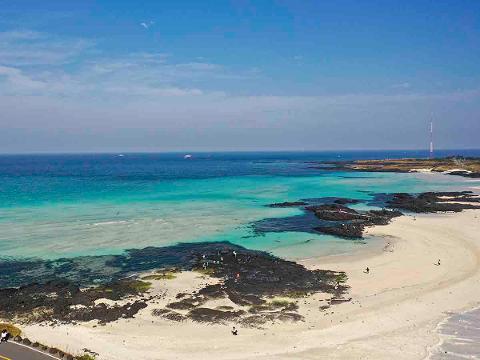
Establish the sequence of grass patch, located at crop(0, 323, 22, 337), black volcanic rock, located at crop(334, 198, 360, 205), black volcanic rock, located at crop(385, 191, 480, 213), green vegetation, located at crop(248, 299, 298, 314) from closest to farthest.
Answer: grass patch, located at crop(0, 323, 22, 337) < green vegetation, located at crop(248, 299, 298, 314) < black volcanic rock, located at crop(385, 191, 480, 213) < black volcanic rock, located at crop(334, 198, 360, 205)

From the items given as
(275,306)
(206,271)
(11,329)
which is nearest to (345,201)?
(206,271)

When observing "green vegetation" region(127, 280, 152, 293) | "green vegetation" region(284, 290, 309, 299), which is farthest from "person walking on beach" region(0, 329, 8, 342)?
"green vegetation" region(284, 290, 309, 299)

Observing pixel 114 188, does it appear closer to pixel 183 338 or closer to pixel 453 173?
pixel 183 338

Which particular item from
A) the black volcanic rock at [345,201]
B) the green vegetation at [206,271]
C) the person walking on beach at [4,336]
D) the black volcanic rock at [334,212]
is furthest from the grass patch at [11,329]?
the black volcanic rock at [345,201]

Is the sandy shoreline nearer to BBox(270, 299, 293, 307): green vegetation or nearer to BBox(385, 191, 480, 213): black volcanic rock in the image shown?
BBox(270, 299, 293, 307): green vegetation

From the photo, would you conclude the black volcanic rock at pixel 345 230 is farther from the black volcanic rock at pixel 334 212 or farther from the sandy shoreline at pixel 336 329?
the sandy shoreline at pixel 336 329

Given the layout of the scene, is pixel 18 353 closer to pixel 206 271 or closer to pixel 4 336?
pixel 4 336

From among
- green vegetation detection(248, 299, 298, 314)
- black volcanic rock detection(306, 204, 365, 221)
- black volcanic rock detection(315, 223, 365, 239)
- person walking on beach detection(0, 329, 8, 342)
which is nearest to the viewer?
person walking on beach detection(0, 329, 8, 342)
